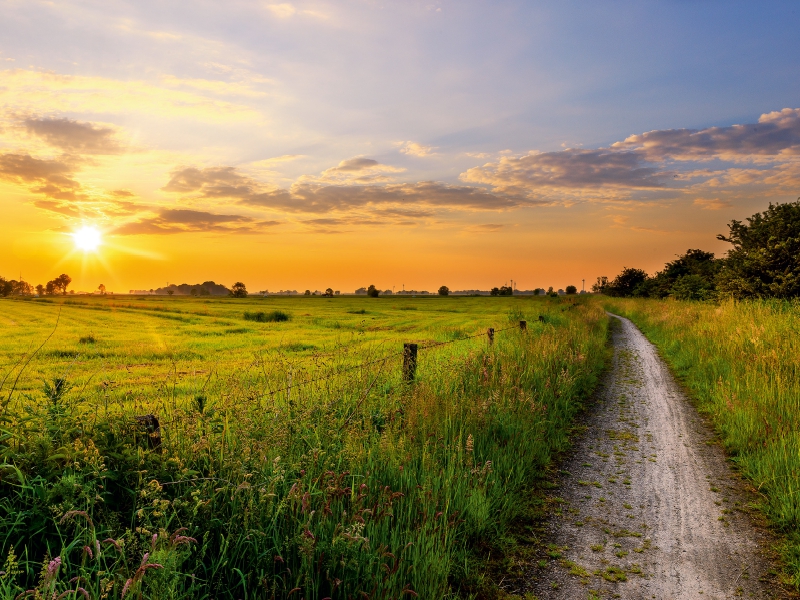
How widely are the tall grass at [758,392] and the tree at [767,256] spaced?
3.18 metres

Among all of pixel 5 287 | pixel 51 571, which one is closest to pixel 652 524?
pixel 51 571

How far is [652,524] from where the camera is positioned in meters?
5.27

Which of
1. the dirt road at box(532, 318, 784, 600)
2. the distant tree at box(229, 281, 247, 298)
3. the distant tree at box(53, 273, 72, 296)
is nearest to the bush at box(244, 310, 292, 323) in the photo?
the dirt road at box(532, 318, 784, 600)

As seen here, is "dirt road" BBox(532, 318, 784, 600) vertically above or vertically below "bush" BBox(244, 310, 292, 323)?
below

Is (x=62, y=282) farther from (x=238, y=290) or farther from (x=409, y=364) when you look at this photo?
(x=409, y=364)

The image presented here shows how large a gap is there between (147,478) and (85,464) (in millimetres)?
419

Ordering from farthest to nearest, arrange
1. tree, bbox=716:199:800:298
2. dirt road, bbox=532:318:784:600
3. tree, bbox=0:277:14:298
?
1. tree, bbox=0:277:14:298
2. tree, bbox=716:199:800:298
3. dirt road, bbox=532:318:784:600

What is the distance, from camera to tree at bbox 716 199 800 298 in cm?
1952

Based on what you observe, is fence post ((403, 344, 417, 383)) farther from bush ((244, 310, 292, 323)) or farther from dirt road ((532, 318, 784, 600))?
bush ((244, 310, 292, 323))

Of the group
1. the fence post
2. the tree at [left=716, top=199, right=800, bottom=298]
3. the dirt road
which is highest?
the tree at [left=716, top=199, right=800, bottom=298]

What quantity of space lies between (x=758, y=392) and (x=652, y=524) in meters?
5.12

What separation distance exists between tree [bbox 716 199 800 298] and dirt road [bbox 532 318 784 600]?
15.0 metres

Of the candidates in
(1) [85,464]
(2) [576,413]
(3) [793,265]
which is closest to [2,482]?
(1) [85,464]

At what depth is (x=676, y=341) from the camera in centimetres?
1781
